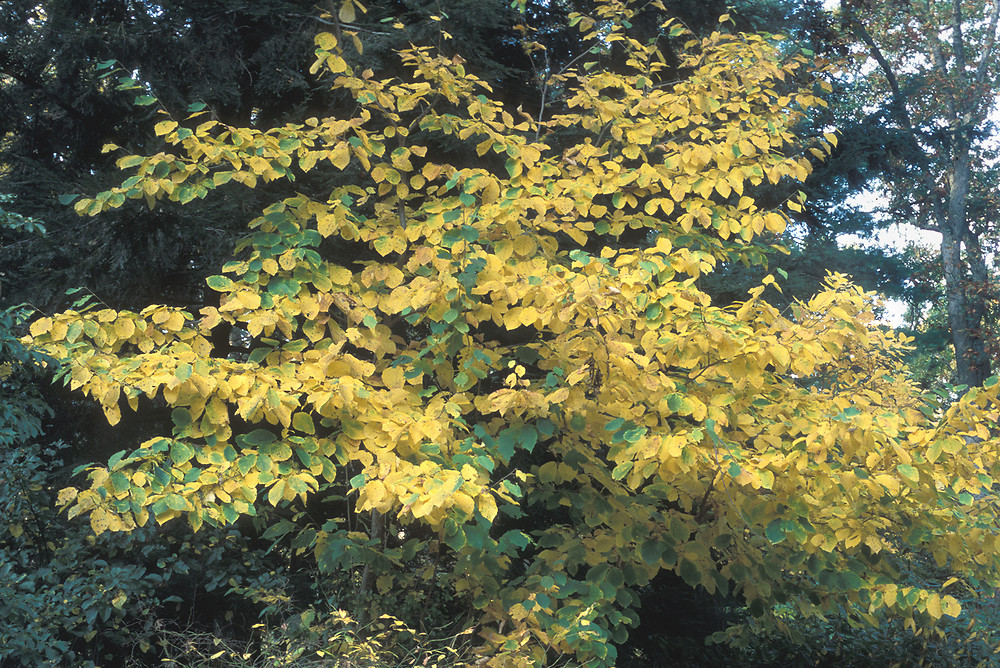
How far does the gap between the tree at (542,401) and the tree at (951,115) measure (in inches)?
413

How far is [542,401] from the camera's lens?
3.13m

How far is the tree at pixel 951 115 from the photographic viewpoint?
47.1 ft

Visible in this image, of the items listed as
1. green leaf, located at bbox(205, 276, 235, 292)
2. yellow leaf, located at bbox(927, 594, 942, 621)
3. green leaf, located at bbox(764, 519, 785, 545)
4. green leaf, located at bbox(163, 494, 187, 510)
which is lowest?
green leaf, located at bbox(163, 494, 187, 510)

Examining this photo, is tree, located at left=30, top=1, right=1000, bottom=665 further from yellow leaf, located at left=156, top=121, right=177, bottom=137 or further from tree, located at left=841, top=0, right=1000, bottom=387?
tree, located at left=841, top=0, right=1000, bottom=387

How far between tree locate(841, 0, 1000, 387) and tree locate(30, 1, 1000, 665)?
10.5 metres

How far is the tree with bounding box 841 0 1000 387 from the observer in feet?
47.1

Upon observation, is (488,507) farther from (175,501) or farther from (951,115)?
(951,115)

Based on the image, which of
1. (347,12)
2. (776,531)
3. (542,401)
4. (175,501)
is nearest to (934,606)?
(776,531)

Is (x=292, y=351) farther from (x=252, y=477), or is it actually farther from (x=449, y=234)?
(x=449, y=234)

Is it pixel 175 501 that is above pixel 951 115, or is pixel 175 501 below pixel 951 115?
below

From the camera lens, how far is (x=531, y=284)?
3.19 meters

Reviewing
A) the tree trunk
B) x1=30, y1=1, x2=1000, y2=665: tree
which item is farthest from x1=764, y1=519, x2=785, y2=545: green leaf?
the tree trunk

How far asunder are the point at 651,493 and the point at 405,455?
48.6 inches

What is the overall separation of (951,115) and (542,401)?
17293mm
